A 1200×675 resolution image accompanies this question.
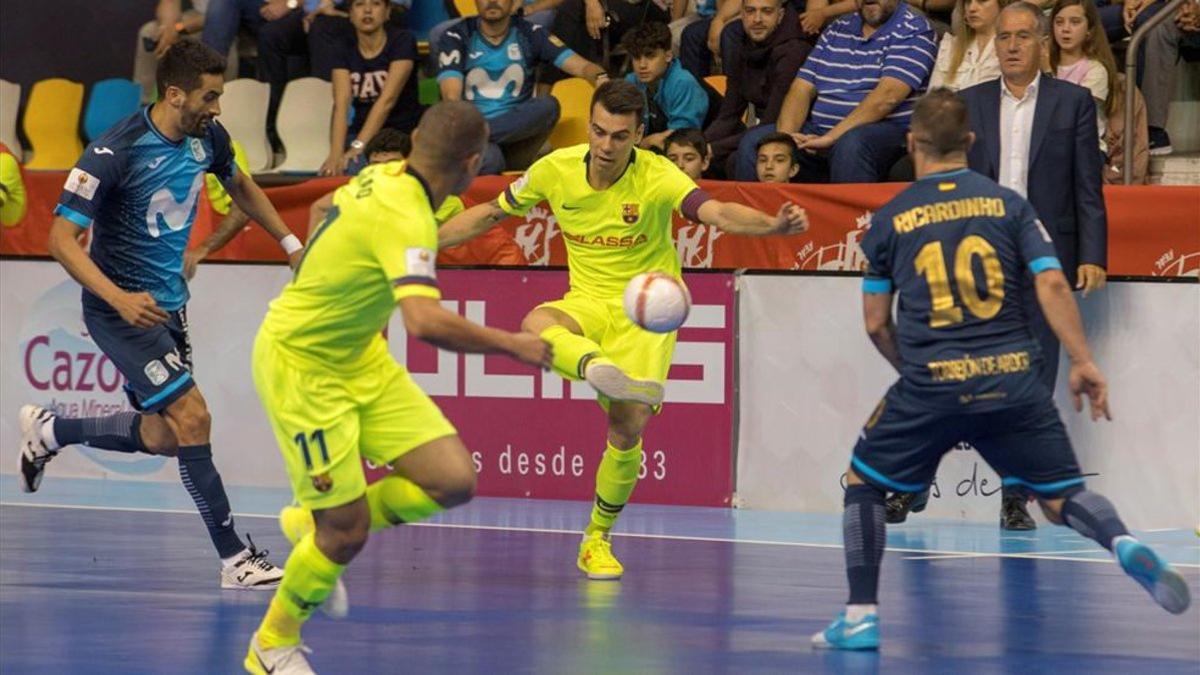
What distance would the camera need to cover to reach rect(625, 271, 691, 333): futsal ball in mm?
8727

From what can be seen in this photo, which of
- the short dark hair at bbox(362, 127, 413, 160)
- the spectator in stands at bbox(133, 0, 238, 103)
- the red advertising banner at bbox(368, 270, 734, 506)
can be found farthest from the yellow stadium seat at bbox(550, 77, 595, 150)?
the spectator in stands at bbox(133, 0, 238, 103)

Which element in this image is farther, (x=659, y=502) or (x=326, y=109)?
(x=326, y=109)

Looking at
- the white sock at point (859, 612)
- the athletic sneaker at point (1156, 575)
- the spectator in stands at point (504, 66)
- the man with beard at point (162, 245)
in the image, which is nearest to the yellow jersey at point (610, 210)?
the man with beard at point (162, 245)

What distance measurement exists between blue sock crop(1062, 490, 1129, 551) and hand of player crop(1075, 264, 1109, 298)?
360 cm

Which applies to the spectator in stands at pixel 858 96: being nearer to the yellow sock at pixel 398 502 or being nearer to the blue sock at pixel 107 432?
the blue sock at pixel 107 432

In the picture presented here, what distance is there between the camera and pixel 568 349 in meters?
9.67

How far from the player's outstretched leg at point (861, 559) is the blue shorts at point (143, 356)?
343 centimetres

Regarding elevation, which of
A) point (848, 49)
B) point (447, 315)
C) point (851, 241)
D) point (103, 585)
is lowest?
point (103, 585)

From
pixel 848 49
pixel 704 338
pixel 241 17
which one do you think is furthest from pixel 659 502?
pixel 241 17

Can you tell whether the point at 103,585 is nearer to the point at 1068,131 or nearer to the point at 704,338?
the point at 704,338

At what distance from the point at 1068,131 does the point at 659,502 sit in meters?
3.71

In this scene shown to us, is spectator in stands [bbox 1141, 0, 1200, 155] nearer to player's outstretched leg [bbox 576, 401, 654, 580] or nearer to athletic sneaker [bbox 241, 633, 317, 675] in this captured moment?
player's outstretched leg [bbox 576, 401, 654, 580]

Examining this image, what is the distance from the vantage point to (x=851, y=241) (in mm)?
13000

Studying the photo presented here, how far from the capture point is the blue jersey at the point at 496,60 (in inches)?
611
